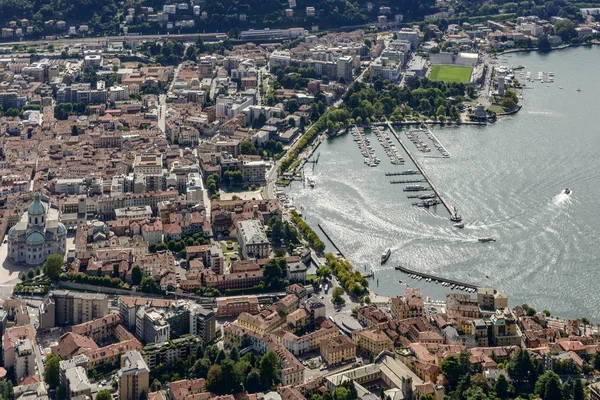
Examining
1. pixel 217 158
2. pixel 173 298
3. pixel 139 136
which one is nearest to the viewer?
pixel 173 298

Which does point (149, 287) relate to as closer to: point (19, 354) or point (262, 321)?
point (262, 321)

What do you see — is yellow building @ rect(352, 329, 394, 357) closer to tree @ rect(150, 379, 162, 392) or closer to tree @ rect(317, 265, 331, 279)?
tree @ rect(317, 265, 331, 279)

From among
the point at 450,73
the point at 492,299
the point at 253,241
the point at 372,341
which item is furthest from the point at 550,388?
the point at 450,73

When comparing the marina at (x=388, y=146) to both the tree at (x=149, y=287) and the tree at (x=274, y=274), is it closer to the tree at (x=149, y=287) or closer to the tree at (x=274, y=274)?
the tree at (x=274, y=274)

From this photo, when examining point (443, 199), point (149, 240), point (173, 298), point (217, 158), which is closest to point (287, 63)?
point (217, 158)

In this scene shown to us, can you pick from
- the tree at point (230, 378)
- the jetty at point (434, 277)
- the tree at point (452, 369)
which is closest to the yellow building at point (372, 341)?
the tree at point (452, 369)

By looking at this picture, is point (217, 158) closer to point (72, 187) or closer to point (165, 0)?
point (72, 187)
